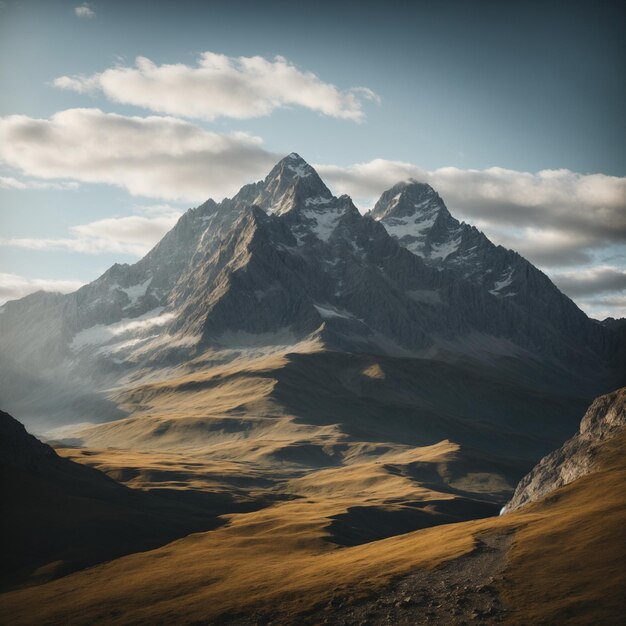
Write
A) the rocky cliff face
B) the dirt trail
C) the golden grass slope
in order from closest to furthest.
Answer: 1. the dirt trail
2. the golden grass slope
3. the rocky cliff face

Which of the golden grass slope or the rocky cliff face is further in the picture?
the rocky cliff face

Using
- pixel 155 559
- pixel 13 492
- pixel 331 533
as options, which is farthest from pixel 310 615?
pixel 13 492

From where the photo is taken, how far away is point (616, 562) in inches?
3233

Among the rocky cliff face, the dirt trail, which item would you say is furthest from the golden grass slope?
the rocky cliff face

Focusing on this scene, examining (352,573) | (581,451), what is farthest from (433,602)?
(581,451)

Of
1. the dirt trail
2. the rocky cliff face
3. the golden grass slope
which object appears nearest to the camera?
the dirt trail

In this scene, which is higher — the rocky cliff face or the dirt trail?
the rocky cliff face

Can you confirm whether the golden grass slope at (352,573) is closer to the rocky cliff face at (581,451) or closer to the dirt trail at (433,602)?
the dirt trail at (433,602)

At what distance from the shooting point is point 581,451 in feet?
461

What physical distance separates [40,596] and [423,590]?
65.8 m

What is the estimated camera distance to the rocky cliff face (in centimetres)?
13600

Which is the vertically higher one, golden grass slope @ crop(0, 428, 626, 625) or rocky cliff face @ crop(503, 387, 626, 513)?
rocky cliff face @ crop(503, 387, 626, 513)

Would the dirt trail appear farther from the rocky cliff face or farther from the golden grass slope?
the rocky cliff face

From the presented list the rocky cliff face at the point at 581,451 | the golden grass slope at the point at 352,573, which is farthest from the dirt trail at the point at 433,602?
the rocky cliff face at the point at 581,451
